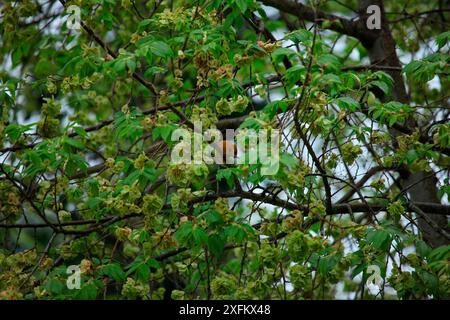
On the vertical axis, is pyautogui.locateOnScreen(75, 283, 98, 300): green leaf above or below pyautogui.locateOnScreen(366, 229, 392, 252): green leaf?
below

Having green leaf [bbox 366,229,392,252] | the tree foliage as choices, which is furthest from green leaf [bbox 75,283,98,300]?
green leaf [bbox 366,229,392,252]

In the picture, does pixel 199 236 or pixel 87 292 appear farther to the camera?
pixel 87 292

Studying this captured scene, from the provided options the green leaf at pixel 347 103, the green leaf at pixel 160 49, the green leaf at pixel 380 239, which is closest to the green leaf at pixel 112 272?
the green leaf at pixel 160 49

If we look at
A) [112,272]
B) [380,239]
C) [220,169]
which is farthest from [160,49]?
[380,239]

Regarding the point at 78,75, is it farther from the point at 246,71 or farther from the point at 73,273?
the point at 246,71

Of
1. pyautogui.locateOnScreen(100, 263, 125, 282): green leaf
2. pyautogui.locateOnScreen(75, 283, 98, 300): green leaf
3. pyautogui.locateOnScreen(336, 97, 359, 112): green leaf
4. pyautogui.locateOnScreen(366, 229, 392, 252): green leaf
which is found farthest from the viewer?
pyautogui.locateOnScreen(100, 263, 125, 282): green leaf

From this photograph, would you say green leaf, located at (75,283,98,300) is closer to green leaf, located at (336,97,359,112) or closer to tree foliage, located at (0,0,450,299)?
tree foliage, located at (0,0,450,299)

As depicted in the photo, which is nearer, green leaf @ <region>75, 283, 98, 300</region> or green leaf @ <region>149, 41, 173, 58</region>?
green leaf @ <region>149, 41, 173, 58</region>

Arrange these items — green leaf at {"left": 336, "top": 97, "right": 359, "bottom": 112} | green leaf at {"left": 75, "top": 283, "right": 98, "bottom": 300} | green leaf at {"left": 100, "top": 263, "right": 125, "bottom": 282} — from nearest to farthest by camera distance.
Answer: green leaf at {"left": 336, "top": 97, "right": 359, "bottom": 112} → green leaf at {"left": 75, "top": 283, "right": 98, "bottom": 300} → green leaf at {"left": 100, "top": 263, "right": 125, "bottom": 282}

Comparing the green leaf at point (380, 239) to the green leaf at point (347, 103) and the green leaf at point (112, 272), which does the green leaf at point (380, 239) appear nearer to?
the green leaf at point (347, 103)

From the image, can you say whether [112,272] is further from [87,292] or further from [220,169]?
[220,169]

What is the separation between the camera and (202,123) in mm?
4469

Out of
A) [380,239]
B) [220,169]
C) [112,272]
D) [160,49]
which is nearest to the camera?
[380,239]
